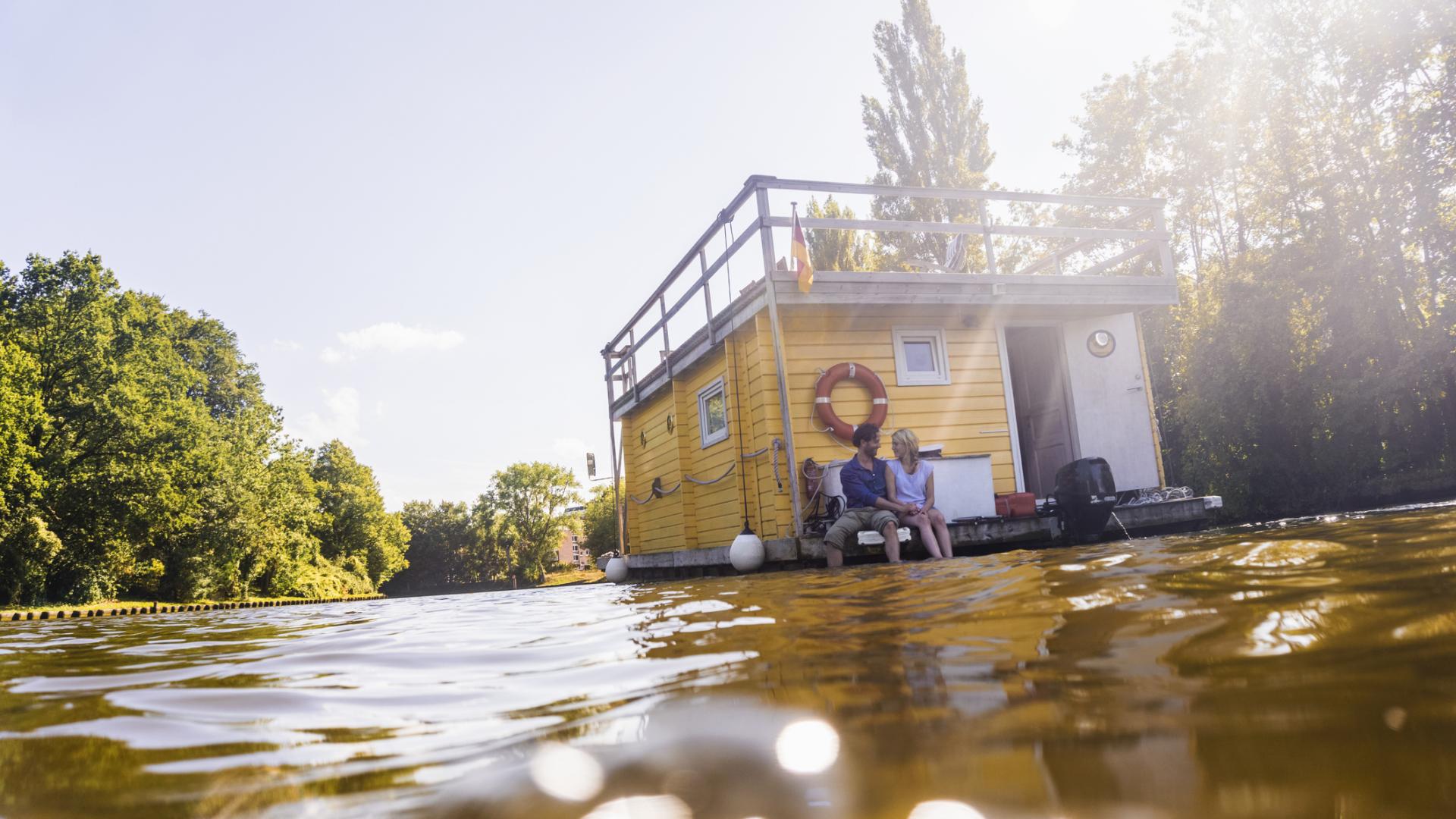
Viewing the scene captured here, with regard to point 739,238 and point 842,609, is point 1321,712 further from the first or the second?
point 739,238

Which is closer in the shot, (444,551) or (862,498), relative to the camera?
(862,498)

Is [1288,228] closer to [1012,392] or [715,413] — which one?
[1012,392]

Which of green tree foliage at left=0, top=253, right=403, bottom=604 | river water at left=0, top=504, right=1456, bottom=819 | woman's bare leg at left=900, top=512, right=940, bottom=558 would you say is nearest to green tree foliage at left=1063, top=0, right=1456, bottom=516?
woman's bare leg at left=900, top=512, right=940, bottom=558

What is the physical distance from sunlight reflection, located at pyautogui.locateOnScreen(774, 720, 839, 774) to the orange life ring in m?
6.95

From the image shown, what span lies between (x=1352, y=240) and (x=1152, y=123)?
26.6 ft

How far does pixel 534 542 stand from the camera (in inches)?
2242

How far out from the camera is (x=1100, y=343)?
31.0ft

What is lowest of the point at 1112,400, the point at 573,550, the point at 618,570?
the point at 573,550

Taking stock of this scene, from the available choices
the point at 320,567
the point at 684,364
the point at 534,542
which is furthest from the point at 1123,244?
the point at 534,542

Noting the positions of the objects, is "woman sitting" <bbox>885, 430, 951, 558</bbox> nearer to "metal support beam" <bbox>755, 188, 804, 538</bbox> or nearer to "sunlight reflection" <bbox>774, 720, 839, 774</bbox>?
"metal support beam" <bbox>755, 188, 804, 538</bbox>

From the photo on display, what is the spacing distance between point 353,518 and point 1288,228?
4526 centimetres

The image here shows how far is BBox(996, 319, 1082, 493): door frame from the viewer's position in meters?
8.91

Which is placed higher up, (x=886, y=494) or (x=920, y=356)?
(x=920, y=356)

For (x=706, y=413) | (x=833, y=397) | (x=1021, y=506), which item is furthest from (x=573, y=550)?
(x=1021, y=506)
